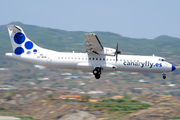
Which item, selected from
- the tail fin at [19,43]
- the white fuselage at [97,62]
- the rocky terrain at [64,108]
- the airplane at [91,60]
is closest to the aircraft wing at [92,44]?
the airplane at [91,60]

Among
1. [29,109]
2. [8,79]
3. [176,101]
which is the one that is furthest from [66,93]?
[8,79]

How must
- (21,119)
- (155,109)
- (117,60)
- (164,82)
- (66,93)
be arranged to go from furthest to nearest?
1. (164,82)
2. (66,93)
3. (21,119)
4. (155,109)
5. (117,60)

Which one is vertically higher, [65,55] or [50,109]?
[65,55]

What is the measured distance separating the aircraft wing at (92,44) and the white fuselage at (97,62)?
131cm

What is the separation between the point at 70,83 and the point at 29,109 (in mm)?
102728

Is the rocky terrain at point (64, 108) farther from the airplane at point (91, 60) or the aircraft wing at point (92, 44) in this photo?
the aircraft wing at point (92, 44)

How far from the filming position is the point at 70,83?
188 metres

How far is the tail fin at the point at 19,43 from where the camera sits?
37.8 m

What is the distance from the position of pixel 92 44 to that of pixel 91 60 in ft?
10.6

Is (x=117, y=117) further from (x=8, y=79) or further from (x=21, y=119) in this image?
(x=8, y=79)

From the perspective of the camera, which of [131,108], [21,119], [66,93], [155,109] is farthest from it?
[66,93]

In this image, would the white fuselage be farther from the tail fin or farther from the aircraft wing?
the aircraft wing

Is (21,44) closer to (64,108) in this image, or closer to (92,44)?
(92,44)

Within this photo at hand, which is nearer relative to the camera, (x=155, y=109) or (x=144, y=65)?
(x=144, y=65)
